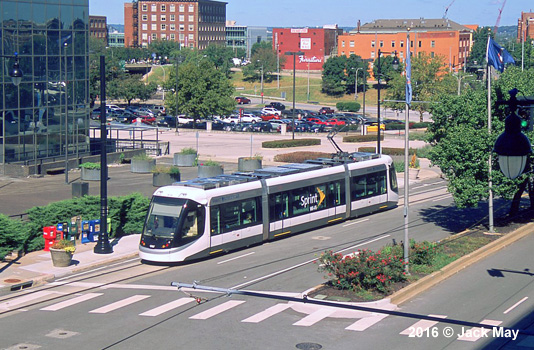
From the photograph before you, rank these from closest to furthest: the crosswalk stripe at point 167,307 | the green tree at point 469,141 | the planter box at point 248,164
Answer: the crosswalk stripe at point 167,307, the green tree at point 469,141, the planter box at point 248,164

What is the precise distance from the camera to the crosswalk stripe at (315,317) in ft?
58.0

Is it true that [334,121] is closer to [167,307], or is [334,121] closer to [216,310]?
[167,307]

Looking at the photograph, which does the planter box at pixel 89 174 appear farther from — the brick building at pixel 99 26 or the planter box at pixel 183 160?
Result: the brick building at pixel 99 26

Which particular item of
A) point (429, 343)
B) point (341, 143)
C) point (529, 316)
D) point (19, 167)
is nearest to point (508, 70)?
point (529, 316)

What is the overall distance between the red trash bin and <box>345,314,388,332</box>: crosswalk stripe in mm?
13307

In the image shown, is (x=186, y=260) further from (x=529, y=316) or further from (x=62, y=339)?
(x=529, y=316)

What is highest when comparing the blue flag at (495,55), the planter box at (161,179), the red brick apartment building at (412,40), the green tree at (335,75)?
the red brick apartment building at (412,40)

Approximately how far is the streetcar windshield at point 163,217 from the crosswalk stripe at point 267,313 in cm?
623

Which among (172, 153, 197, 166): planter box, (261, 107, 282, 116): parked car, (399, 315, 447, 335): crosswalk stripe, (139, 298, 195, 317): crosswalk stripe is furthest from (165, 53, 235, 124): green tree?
(399, 315, 447, 335): crosswalk stripe

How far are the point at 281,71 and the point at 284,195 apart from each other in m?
120

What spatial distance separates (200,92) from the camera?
78.6 metres

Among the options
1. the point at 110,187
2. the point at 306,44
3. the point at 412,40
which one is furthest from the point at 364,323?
the point at 306,44

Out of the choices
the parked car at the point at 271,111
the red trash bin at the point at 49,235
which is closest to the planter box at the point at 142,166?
the red trash bin at the point at 49,235

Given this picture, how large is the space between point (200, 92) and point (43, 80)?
3028 centimetres
